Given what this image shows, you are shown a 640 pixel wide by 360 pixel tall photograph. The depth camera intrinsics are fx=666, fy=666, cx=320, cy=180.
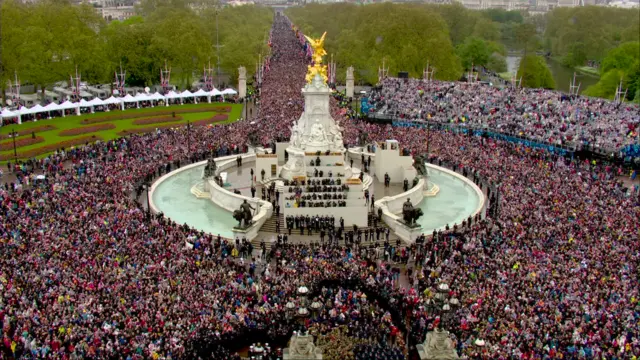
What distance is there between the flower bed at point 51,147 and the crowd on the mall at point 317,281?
1107 cm

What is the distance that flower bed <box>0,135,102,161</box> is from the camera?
55537mm

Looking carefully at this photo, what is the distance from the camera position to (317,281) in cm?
2992

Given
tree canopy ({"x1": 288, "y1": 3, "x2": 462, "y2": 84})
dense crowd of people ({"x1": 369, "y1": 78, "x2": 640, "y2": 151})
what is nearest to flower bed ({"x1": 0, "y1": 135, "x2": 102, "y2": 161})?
dense crowd of people ({"x1": 369, "y1": 78, "x2": 640, "y2": 151})

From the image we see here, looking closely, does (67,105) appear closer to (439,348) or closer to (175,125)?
(175,125)

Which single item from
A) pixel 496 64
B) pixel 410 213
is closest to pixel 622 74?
pixel 496 64

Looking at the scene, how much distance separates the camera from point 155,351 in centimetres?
2375

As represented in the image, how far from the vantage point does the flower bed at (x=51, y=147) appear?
55.5 metres

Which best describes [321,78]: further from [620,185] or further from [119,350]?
[119,350]

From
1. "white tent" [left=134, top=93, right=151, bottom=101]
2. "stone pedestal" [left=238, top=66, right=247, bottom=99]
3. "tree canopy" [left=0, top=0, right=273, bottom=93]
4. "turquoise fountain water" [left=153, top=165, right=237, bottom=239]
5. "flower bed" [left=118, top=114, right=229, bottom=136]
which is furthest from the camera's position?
"stone pedestal" [left=238, top=66, right=247, bottom=99]

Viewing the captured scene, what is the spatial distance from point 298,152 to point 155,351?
26.7m

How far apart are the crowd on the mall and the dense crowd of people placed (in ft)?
46.8

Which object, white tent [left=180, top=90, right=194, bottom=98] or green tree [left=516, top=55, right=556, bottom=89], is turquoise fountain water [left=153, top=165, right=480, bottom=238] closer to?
white tent [left=180, top=90, right=194, bottom=98]

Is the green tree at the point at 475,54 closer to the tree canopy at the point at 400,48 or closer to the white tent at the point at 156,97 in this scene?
the tree canopy at the point at 400,48

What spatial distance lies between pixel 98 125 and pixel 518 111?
43.3m
